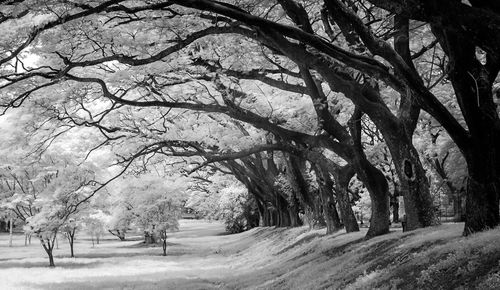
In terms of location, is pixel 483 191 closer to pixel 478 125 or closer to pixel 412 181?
pixel 478 125

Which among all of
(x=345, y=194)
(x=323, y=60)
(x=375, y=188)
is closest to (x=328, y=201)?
(x=345, y=194)

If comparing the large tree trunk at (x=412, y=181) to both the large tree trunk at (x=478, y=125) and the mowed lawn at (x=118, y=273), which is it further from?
the mowed lawn at (x=118, y=273)

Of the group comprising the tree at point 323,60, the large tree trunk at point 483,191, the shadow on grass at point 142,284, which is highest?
the tree at point 323,60

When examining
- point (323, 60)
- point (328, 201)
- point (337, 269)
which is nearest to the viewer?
point (323, 60)

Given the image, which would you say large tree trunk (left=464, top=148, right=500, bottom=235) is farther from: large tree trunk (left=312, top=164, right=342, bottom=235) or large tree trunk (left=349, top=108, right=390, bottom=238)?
large tree trunk (left=312, top=164, right=342, bottom=235)

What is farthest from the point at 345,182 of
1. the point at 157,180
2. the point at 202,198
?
the point at 202,198

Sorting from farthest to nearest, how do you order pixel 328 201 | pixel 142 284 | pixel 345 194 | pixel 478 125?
pixel 328 201 → pixel 142 284 → pixel 345 194 → pixel 478 125

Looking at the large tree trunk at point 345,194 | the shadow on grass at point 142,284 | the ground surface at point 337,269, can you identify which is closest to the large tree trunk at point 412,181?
the ground surface at point 337,269

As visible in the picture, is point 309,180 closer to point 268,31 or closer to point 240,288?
point 240,288

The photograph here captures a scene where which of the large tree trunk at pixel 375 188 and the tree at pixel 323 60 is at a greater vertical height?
the tree at pixel 323 60


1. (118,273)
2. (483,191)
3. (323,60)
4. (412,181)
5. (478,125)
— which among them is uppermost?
(323,60)

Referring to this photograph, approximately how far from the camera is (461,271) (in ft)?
24.2

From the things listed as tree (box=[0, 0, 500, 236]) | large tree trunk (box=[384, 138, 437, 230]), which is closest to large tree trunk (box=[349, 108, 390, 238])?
tree (box=[0, 0, 500, 236])

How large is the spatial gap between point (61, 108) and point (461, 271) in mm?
15508
